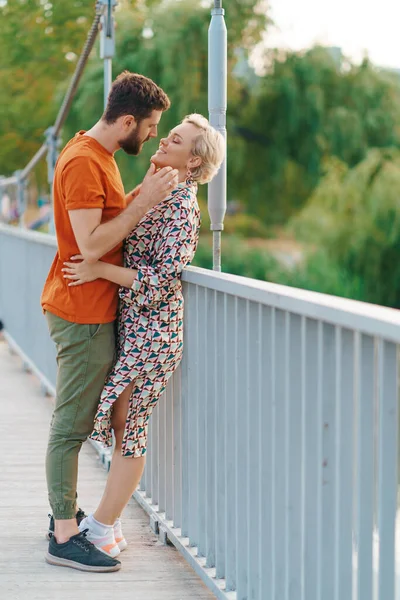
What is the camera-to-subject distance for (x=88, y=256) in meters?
2.95

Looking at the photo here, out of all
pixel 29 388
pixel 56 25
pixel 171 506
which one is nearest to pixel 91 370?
pixel 171 506

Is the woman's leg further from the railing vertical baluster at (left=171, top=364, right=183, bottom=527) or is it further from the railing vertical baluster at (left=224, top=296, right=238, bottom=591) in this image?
the railing vertical baluster at (left=224, top=296, right=238, bottom=591)

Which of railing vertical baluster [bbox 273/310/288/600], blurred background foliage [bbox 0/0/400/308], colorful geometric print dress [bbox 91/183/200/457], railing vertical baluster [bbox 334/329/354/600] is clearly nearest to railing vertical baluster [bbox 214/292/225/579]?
colorful geometric print dress [bbox 91/183/200/457]

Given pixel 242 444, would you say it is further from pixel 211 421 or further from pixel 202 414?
pixel 202 414

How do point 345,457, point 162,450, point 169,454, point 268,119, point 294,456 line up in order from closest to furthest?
point 345,457 < point 294,456 < point 169,454 < point 162,450 < point 268,119

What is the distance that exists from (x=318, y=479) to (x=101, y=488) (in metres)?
2.25

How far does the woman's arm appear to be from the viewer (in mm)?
3004

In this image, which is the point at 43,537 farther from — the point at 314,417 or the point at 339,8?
the point at 339,8

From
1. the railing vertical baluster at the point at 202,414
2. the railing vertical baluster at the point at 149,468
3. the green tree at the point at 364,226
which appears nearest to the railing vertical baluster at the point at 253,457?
the railing vertical baluster at the point at 202,414

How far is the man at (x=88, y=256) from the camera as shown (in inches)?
115

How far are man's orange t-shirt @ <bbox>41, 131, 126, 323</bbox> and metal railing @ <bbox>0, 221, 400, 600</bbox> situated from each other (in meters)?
0.25

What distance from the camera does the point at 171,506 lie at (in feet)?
11.3

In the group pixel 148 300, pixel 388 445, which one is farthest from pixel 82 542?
pixel 388 445

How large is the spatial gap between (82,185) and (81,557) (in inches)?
43.5
